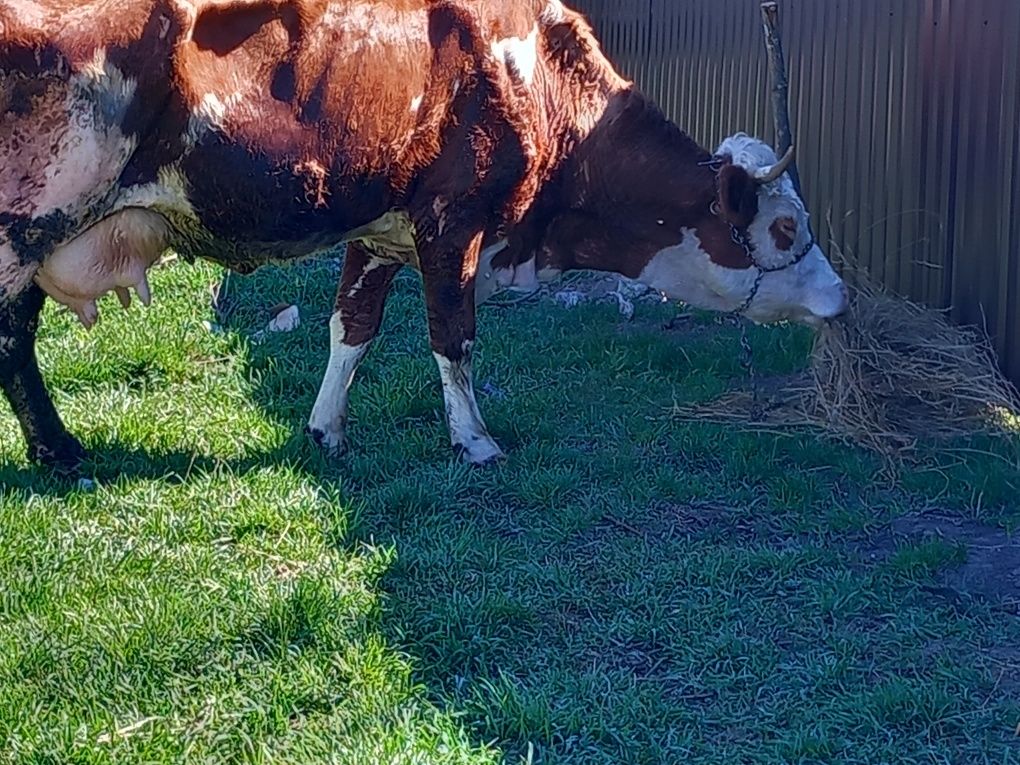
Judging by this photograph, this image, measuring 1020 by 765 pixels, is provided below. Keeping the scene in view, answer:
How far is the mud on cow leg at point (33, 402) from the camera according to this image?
18.5 ft

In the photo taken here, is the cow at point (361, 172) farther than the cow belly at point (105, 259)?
No

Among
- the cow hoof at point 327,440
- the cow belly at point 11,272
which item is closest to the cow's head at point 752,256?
the cow hoof at point 327,440

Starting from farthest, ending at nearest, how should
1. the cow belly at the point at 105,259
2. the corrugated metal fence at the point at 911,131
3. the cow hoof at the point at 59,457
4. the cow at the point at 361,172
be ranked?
1. the corrugated metal fence at the point at 911,131
2. the cow hoof at the point at 59,457
3. the cow belly at the point at 105,259
4. the cow at the point at 361,172

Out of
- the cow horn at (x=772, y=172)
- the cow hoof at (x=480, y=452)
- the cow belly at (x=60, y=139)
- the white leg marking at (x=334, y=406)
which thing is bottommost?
the cow hoof at (x=480, y=452)

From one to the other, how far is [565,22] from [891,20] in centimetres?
276

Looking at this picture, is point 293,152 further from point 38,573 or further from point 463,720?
point 463,720

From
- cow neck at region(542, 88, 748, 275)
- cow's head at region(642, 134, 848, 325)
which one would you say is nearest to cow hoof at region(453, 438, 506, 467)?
cow neck at region(542, 88, 748, 275)

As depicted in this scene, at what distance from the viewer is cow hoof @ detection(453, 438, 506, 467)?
240 inches

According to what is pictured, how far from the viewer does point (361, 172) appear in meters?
5.61

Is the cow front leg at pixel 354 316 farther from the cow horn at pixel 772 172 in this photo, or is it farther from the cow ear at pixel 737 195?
the cow horn at pixel 772 172

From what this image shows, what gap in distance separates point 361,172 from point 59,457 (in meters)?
1.78

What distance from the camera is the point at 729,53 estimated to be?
10.2m

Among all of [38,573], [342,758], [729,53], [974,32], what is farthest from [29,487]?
[729,53]

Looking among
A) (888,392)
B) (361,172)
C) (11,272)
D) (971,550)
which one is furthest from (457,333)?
(971,550)
